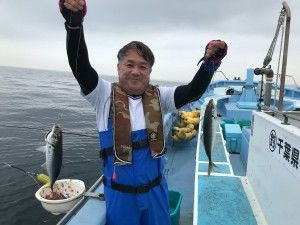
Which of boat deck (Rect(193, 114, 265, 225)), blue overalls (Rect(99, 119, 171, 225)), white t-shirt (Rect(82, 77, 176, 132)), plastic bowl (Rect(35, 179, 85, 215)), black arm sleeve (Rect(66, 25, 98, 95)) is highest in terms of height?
black arm sleeve (Rect(66, 25, 98, 95))

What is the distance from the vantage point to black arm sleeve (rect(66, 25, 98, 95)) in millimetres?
2373

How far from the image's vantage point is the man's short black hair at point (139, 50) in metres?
2.76

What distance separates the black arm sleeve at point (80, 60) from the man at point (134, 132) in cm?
3

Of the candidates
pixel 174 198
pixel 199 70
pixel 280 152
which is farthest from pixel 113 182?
pixel 174 198

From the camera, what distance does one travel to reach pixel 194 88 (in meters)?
2.92

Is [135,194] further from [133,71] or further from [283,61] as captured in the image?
[283,61]

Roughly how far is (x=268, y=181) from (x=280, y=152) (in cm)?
61

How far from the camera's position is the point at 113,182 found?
2812mm

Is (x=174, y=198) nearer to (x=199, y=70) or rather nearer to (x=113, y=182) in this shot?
(x=113, y=182)

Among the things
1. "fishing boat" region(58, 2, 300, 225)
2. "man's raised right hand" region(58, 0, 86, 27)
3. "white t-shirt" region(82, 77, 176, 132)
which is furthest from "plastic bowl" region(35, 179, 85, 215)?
"man's raised right hand" region(58, 0, 86, 27)

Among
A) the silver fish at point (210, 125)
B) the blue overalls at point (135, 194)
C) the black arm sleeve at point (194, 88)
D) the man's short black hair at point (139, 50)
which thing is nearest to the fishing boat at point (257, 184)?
the blue overalls at point (135, 194)

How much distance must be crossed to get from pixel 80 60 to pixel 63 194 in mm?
2350

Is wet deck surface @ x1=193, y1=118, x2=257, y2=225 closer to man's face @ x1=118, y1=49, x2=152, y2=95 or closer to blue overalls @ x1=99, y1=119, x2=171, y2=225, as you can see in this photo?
blue overalls @ x1=99, y1=119, x2=171, y2=225

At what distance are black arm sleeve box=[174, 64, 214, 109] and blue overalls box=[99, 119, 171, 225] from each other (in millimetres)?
515
